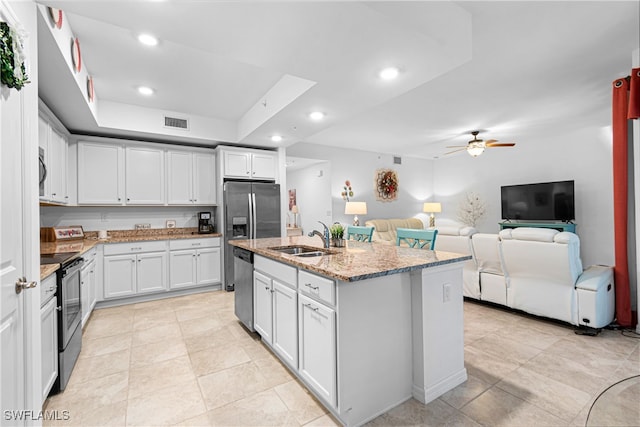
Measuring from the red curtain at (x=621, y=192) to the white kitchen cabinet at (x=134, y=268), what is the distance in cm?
547

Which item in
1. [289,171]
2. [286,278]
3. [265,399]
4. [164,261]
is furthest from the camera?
[289,171]

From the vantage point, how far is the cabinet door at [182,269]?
4285 mm

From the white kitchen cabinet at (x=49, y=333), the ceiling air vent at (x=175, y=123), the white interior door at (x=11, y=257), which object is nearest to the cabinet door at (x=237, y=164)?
the ceiling air vent at (x=175, y=123)

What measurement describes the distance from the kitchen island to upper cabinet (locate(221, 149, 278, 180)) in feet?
9.54

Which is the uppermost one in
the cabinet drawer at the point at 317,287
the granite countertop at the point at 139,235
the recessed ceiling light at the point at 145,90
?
the recessed ceiling light at the point at 145,90

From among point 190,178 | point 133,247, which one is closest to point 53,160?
point 133,247

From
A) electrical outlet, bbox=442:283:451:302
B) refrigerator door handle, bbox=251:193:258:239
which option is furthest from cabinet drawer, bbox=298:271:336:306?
refrigerator door handle, bbox=251:193:258:239

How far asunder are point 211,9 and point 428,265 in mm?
1992

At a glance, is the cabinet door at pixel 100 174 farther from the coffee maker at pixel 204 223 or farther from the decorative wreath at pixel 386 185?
the decorative wreath at pixel 386 185

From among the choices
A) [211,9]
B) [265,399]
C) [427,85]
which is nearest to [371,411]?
[265,399]

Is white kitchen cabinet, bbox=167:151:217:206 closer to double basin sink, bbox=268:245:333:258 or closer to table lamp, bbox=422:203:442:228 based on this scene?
double basin sink, bbox=268:245:333:258

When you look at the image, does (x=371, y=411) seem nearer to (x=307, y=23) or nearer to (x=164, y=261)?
(x=307, y=23)

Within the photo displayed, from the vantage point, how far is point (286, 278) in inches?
85.9

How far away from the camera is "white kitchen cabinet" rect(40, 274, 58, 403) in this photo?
1.76 metres
